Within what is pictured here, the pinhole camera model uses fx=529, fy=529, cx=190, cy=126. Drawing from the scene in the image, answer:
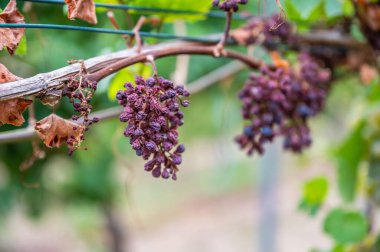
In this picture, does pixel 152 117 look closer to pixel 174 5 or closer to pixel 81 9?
pixel 81 9

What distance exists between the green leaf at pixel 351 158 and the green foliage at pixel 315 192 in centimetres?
5

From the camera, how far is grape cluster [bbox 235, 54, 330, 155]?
992 mm

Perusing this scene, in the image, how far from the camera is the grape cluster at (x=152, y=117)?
2.26 ft

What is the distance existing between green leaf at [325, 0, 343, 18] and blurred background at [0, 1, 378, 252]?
298 millimetres

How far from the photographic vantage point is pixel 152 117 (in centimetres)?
70

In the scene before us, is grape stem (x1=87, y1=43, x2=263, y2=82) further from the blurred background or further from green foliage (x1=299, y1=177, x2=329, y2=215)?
green foliage (x1=299, y1=177, x2=329, y2=215)

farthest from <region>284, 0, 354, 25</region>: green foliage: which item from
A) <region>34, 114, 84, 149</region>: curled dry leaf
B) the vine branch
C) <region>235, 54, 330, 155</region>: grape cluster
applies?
<region>34, 114, 84, 149</region>: curled dry leaf

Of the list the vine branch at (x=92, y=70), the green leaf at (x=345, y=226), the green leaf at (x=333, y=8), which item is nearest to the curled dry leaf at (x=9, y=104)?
the vine branch at (x=92, y=70)

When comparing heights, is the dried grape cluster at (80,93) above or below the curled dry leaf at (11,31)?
below

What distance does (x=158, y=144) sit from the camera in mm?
719

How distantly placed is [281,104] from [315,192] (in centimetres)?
66

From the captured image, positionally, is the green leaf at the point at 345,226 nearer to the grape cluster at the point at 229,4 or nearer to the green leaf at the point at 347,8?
the green leaf at the point at 347,8

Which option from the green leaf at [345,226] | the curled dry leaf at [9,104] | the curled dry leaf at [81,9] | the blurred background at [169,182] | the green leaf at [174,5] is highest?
the blurred background at [169,182]

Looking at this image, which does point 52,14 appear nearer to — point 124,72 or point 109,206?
point 124,72
